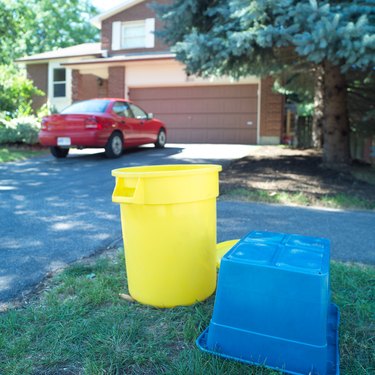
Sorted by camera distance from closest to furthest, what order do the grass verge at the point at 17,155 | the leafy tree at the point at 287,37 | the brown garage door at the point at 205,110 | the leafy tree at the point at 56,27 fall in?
the leafy tree at the point at 287,37 < the grass verge at the point at 17,155 < the brown garage door at the point at 205,110 < the leafy tree at the point at 56,27

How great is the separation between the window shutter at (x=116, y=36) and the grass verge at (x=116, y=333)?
17125mm

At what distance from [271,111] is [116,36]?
794 centimetres

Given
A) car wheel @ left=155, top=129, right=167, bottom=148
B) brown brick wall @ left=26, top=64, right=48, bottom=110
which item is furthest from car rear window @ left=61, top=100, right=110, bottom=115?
brown brick wall @ left=26, top=64, right=48, bottom=110

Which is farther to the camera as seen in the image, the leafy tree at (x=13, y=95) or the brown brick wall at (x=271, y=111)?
the brown brick wall at (x=271, y=111)

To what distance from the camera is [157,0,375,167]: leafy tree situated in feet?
18.2

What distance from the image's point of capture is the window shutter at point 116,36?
18.5 metres

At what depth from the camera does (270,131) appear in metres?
15.6

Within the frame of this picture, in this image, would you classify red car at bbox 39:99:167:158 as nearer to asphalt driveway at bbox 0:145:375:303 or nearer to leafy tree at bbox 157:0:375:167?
asphalt driveway at bbox 0:145:375:303

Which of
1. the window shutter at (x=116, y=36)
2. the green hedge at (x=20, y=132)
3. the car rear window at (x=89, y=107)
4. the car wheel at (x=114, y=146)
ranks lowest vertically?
the car wheel at (x=114, y=146)

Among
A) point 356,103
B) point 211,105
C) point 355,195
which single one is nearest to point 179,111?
point 211,105

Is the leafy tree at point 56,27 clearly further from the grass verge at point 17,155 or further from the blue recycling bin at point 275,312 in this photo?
the blue recycling bin at point 275,312

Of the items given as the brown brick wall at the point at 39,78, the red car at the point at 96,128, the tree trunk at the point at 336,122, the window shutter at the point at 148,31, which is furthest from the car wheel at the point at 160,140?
the brown brick wall at the point at 39,78

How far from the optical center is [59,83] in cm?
2062

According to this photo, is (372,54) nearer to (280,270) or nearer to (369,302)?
(369,302)
